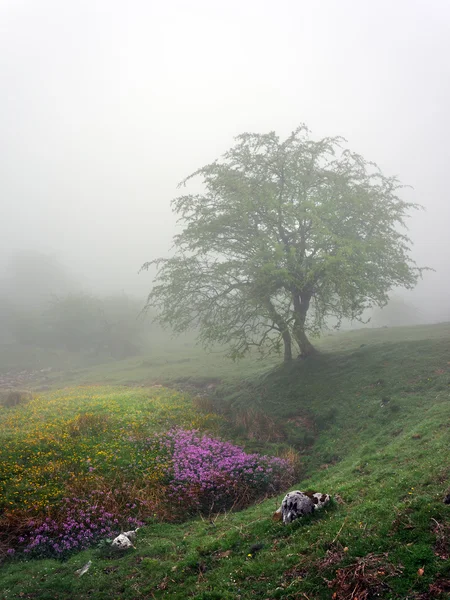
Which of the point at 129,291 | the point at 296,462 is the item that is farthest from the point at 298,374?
the point at 129,291

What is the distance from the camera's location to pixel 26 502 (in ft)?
38.5

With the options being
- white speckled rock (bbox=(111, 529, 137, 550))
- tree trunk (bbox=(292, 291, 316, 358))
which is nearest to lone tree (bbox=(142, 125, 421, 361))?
tree trunk (bbox=(292, 291, 316, 358))

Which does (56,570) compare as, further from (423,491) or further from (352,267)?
(352,267)

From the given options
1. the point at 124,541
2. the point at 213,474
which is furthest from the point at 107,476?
the point at 213,474

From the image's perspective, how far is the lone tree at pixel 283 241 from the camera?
989 inches

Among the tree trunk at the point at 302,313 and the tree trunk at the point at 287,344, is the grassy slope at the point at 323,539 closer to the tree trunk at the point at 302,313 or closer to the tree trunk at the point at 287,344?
the tree trunk at the point at 302,313

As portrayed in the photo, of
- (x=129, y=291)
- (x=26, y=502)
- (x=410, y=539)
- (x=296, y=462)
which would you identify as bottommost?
(x=296, y=462)

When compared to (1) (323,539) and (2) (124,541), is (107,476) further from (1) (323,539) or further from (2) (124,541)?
(1) (323,539)

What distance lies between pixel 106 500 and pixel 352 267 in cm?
1922

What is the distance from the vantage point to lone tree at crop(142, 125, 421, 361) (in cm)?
2511

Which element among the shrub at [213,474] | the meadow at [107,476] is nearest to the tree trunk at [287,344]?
the meadow at [107,476]

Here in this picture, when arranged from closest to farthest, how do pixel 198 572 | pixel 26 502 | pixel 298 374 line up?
1. pixel 198 572
2. pixel 26 502
3. pixel 298 374

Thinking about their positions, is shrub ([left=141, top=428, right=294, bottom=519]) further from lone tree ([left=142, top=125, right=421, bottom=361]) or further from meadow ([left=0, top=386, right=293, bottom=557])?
lone tree ([left=142, top=125, right=421, bottom=361])

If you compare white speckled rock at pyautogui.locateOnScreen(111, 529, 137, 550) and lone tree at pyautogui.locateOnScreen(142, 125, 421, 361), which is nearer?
white speckled rock at pyautogui.locateOnScreen(111, 529, 137, 550)
